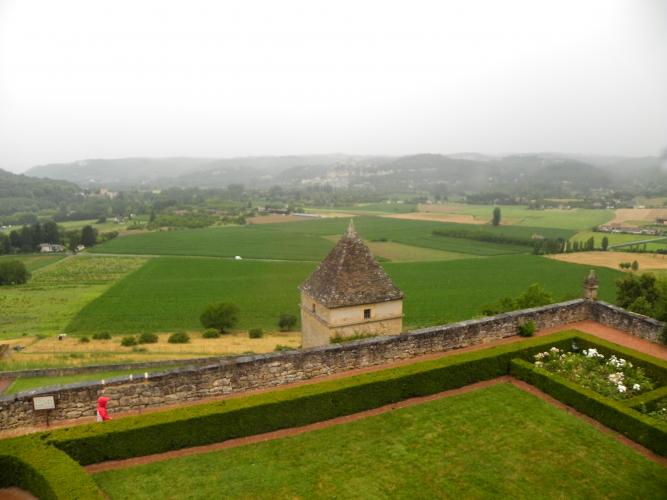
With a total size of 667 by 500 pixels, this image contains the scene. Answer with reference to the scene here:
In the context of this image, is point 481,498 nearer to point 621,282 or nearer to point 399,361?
point 399,361

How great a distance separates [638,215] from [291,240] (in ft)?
246

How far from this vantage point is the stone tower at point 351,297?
17.2m

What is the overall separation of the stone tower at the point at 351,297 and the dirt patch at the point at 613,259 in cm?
4610

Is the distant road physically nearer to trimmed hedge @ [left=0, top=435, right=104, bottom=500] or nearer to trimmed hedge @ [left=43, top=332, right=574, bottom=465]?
trimmed hedge @ [left=43, top=332, right=574, bottom=465]

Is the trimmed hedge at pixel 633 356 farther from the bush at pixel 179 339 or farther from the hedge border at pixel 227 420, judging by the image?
the bush at pixel 179 339

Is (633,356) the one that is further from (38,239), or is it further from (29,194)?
(29,194)

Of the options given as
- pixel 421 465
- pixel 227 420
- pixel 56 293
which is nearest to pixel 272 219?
pixel 56 293

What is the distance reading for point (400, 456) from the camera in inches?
369

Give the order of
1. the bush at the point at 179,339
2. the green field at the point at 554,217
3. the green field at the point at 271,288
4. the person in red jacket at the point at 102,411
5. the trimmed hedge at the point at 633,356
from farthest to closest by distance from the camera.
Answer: the green field at the point at 554,217, the green field at the point at 271,288, the bush at the point at 179,339, the trimmed hedge at the point at 633,356, the person in red jacket at the point at 102,411

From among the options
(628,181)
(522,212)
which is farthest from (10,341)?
(628,181)

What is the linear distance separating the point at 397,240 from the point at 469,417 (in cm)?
7222

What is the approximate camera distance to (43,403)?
10109mm

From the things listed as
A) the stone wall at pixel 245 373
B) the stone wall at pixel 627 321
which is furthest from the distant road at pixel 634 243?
the stone wall at pixel 245 373

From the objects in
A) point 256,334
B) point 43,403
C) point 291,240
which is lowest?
point 256,334
